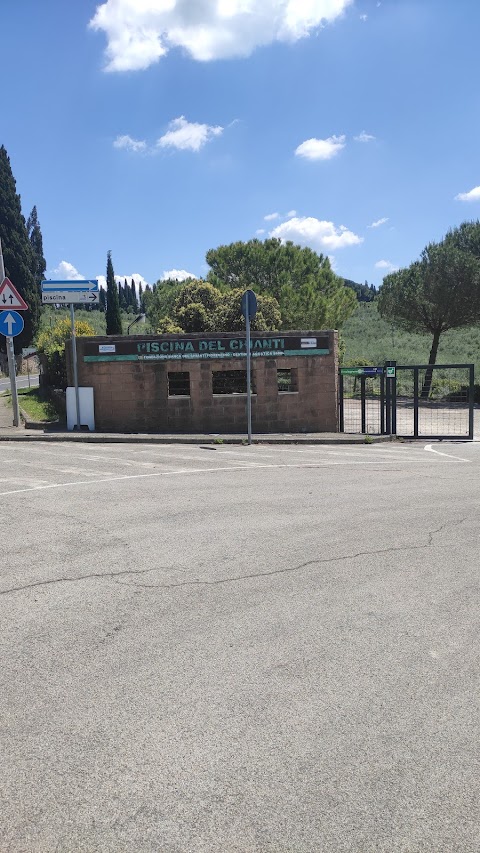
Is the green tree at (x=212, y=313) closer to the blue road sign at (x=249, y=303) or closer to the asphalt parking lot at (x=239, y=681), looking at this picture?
the blue road sign at (x=249, y=303)

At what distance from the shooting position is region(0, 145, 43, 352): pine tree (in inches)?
2298

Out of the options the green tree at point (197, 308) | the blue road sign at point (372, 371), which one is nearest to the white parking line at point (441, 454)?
the blue road sign at point (372, 371)

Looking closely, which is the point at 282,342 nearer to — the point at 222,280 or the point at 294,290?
the point at 294,290

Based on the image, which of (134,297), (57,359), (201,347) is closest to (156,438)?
(201,347)

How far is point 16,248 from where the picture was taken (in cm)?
5897

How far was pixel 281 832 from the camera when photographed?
2.55 m

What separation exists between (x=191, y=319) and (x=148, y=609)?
2840 cm

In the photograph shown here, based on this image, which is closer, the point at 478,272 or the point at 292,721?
the point at 292,721

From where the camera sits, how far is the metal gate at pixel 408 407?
1766cm

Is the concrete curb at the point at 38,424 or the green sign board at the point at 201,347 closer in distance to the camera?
the green sign board at the point at 201,347

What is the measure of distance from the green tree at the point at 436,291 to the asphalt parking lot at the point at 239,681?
29.9 m

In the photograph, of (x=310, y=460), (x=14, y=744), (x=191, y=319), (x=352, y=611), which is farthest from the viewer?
(x=191, y=319)

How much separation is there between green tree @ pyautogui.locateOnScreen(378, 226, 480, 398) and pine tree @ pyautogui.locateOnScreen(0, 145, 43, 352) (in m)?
34.4

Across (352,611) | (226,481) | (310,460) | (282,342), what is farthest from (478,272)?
(352,611)
